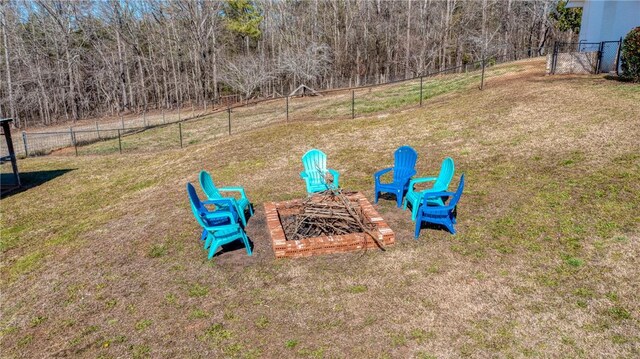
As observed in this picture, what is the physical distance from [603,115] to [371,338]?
8.75m

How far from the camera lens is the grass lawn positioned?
12.5 ft

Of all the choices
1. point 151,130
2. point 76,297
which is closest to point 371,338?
point 76,297

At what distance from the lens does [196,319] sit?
13.9ft

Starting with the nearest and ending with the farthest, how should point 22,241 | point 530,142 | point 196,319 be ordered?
point 196,319 → point 22,241 → point 530,142

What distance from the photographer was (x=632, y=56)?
11.6m

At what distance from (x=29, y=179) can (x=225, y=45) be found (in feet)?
114

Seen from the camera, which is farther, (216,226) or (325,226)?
(325,226)

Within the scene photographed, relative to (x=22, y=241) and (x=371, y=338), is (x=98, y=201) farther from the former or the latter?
(x=371, y=338)

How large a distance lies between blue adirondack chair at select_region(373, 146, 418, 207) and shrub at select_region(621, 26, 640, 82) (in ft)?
30.1

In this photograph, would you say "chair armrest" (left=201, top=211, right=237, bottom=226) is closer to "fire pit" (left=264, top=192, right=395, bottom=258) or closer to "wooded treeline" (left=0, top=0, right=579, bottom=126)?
"fire pit" (left=264, top=192, right=395, bottom=258)

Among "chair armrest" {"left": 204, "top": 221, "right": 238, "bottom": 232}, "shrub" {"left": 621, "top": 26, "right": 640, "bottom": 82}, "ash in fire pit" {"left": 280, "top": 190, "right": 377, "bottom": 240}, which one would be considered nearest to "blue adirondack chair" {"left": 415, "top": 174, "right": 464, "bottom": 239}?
"ash in fire pit" {"left": 280, "top": 190, "right": 377, "bottom": 240}

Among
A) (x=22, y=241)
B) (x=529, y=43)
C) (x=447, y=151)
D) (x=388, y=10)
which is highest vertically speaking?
(x=388, y=10)

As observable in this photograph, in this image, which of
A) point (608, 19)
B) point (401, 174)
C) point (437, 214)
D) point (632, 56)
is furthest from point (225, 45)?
point (437, 214)

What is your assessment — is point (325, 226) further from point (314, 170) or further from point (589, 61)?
point (589, 61)
